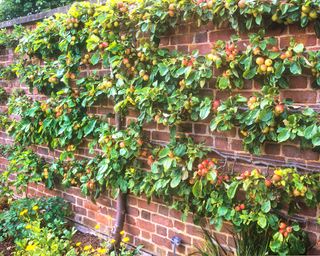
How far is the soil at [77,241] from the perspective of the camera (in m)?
3.70

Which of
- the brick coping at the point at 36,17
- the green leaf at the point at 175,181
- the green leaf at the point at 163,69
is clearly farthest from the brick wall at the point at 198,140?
the brick coping at the point at 36,17

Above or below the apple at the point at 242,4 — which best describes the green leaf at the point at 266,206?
below

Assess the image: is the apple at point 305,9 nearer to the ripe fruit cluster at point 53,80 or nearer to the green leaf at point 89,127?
the green leaf at point 89,127

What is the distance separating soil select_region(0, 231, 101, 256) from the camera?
370cm

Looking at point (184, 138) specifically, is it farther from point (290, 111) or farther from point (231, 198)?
point (290, 111)

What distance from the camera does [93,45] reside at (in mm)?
3273

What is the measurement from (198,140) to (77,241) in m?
1.71

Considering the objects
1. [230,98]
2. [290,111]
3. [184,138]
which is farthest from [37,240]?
[290,111]

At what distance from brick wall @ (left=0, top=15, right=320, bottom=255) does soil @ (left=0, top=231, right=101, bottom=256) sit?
116 mm

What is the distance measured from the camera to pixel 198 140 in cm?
295

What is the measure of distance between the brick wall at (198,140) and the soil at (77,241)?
0.38 feet

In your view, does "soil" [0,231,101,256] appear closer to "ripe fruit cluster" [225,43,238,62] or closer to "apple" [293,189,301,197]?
"apple" [293,189,301,197]

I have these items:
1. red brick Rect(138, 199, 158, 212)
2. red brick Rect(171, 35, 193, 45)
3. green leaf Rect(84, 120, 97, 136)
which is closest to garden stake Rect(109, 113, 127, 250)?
red brick Rect(138, 199, 158, 212)

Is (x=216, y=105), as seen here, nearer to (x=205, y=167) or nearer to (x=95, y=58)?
(x=205, y=167)
